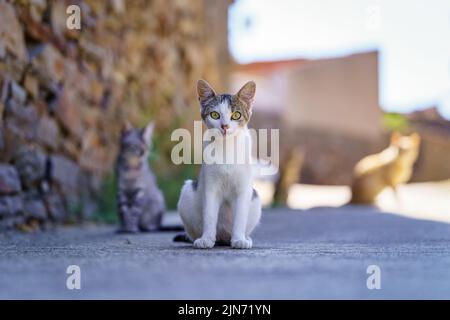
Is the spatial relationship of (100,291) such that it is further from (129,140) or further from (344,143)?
(344,143)

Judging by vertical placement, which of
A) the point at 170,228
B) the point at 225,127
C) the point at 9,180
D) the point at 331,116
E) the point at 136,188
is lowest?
the point at 170,228

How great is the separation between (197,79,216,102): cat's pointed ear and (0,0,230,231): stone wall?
1826 millimetres

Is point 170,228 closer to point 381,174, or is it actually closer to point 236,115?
point 236,115

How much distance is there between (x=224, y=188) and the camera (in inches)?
111

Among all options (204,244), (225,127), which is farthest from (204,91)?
(204,244)

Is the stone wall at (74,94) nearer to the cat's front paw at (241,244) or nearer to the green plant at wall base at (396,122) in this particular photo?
the cat's front paw at (241,244)

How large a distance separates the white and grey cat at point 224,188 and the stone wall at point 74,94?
1.80 metres

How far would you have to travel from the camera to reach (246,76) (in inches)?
720

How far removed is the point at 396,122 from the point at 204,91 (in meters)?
12.8

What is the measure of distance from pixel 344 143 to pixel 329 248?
11.8 meters

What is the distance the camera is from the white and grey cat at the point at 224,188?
2771 mm

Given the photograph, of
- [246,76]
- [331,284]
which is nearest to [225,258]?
[331,284]

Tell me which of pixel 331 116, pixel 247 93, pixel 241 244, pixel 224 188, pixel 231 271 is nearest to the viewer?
pixel 231 271

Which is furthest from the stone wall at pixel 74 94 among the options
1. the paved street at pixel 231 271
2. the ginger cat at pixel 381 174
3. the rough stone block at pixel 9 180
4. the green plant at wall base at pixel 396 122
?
the green plant at wall base at pixel 396 122
